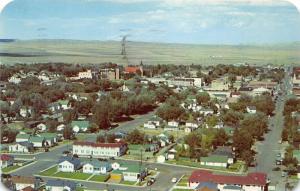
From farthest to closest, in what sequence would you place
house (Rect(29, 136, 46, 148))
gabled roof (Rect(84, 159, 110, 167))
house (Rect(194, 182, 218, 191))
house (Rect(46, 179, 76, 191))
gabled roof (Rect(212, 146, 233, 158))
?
house (Rect(29, 136, 46, 148)), gabled roof (Rect(212, 146, 233, 158)), gabled roof (Rect(84, 159, 110, 167)), house (Rect(46, 179, 76, 191)), house (Rect(194, 182, 218, 191))

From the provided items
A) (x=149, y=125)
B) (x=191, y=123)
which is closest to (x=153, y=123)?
(x=149, y=125)

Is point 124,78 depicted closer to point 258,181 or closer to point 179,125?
point 179,125

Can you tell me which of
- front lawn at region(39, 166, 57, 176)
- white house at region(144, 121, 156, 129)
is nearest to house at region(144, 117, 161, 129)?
white house at region(144, 121, 156, 129)

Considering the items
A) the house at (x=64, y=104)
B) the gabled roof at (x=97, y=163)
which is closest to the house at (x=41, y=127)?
Answer: the house at (x=64, y=104)

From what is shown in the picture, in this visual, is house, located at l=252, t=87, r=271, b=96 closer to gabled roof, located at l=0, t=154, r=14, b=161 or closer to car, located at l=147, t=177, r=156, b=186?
car, located at l=147, t=177, r=156, b=186

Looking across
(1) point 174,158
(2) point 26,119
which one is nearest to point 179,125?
(1) point 174,158

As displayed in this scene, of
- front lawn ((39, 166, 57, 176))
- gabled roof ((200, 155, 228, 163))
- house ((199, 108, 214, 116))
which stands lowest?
front lawn ((39, 166, 57, 176))
